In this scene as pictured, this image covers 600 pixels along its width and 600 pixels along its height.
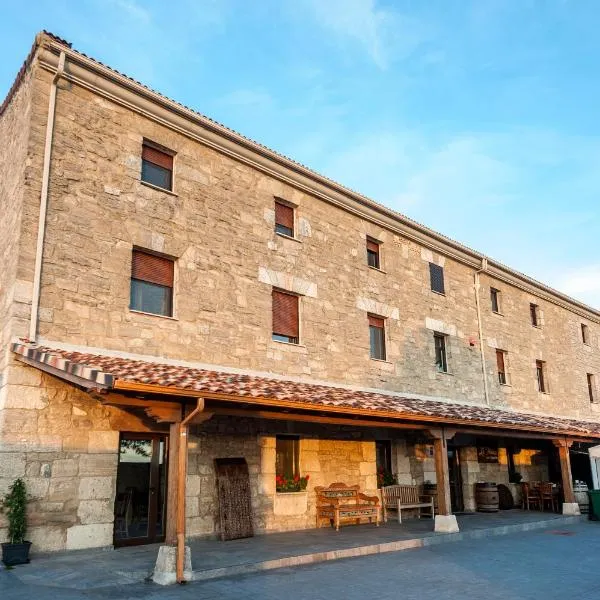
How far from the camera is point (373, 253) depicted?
1481 cm

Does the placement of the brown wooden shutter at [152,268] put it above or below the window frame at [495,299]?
below

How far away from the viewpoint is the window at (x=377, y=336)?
14.0 metres

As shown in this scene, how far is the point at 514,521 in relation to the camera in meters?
13.2

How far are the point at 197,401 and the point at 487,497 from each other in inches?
412

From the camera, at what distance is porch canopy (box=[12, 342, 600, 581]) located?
716 cm

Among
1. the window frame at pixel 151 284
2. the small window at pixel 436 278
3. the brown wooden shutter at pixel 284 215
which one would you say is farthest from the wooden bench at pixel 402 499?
the window frame at pixel 151 284

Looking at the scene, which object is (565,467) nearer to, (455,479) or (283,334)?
(455,479)

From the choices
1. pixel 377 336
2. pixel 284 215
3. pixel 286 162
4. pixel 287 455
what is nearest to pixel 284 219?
pixel 284 215

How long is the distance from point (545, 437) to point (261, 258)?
328 inches

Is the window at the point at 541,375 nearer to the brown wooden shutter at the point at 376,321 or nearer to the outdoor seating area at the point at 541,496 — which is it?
the outdoor seating area at the point at 541,496

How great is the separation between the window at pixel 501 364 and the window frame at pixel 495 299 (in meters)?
1.28

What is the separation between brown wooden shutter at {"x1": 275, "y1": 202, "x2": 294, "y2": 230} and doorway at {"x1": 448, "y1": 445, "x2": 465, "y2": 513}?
7.53 metres

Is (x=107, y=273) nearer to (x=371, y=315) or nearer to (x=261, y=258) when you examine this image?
(x=261, y=258)

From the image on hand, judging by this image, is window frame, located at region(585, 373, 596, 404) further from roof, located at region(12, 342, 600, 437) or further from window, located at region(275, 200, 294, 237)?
window, located at region(275, 200, 294, 237)
